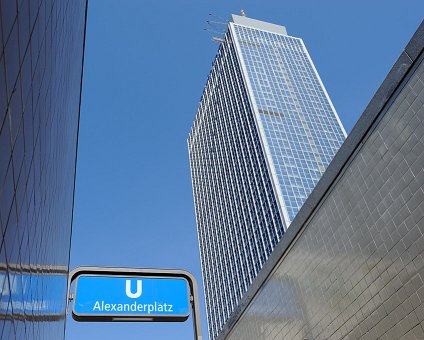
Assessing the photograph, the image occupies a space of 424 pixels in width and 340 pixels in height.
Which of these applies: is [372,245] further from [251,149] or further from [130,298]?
[251,149]

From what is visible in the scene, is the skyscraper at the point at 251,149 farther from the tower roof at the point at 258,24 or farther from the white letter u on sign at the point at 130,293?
the white letter u on sign at the point at 130,293

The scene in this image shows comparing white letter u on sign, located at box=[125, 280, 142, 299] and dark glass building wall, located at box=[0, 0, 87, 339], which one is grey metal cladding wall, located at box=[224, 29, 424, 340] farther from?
dark glass building wall, located at box=[0, 0, 87, 339]

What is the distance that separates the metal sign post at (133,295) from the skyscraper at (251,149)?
70.6 meters

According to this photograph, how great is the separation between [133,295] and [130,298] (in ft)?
0.18

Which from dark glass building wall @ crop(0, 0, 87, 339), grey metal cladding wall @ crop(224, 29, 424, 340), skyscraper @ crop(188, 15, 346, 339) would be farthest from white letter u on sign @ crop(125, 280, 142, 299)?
skyscraper @ crop(188, 15, 346, 339)

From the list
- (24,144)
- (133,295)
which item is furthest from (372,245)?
(24,144)

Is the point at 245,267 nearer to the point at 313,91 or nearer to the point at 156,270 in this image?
the point at 313,91

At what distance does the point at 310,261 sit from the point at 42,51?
6.66m

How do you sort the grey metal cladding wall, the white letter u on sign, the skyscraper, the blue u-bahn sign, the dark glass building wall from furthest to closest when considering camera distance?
the skyscraper
the grey metal cladding wall
the white letter u on sign
the blue u-bahn sign
the dark glass building wall

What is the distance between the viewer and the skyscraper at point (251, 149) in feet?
278

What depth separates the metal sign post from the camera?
6043 millimetres

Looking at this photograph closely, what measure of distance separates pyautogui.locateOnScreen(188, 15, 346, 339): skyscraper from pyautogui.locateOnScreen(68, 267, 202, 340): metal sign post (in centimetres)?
7065

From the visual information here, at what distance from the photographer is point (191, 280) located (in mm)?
6586

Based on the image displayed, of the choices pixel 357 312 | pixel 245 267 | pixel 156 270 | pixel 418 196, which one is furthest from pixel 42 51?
pixel 245 267
